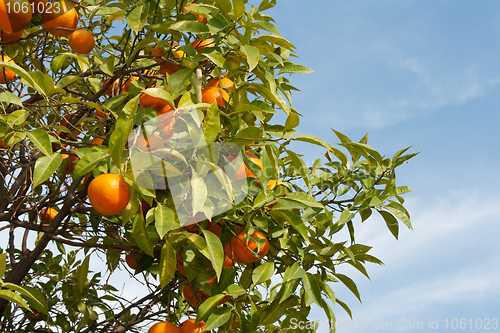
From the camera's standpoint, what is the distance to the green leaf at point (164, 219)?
3.50ft

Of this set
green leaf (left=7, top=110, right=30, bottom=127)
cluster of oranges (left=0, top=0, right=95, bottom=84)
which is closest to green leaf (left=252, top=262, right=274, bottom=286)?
green leaf (left=7, top=110, right=30, bottom=127)

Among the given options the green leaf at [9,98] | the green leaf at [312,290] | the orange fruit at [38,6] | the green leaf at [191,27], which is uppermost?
the orange fruit at [38,6]

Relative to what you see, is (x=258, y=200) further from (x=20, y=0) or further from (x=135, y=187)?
(x=20, y=0)

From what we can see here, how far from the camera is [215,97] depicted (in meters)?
1.30

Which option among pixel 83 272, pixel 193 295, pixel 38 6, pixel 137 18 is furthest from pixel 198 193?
pixel 38 6

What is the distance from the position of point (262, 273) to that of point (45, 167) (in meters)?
0.70

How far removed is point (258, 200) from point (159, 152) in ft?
1.08

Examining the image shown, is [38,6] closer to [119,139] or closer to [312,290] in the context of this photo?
[119,139]

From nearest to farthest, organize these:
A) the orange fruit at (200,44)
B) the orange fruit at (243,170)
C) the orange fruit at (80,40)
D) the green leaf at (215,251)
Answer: the green leaf at (215,251), the orange fruit at (243,170), the orange fruit at (200,44), the orange fruit at (80,40)

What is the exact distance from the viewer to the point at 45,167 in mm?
1141

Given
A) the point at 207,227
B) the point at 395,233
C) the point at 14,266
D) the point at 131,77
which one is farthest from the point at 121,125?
the point at 14,266

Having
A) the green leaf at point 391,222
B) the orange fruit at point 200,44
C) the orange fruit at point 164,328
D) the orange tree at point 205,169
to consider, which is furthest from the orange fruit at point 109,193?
the green leaf at point 391,222

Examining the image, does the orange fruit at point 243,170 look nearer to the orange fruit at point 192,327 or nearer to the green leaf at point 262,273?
the green leaf at point 262,273

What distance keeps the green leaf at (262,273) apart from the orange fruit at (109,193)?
1.50ft
